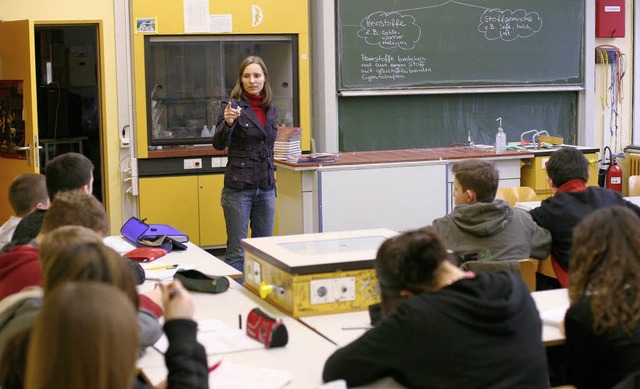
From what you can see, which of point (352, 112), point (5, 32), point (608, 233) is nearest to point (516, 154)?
point (352, 112)

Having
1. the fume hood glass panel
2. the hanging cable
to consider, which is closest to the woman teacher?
the fume hood glass panel

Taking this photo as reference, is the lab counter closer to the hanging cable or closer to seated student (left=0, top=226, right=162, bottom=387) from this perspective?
the hanging cable

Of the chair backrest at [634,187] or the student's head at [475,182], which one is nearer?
the student's head at [475,182]

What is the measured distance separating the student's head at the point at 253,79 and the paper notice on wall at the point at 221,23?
5.56ft

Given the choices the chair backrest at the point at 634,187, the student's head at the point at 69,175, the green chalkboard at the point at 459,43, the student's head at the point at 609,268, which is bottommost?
the chair backrest at the point at 634,187

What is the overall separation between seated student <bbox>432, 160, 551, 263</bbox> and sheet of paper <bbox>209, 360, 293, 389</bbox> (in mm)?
1757

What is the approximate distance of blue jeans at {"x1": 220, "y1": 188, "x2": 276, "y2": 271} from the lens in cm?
620

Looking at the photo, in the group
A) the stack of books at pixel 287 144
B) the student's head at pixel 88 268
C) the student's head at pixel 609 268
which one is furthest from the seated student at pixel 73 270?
the stack of books at pixel 287 144

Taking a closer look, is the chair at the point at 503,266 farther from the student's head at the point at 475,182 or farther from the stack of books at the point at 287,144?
the stack of books at the point at 287,144

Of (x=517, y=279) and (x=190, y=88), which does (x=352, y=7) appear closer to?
(x=190, y=88)

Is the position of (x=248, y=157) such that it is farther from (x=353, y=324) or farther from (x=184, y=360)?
(x=184, y=360)

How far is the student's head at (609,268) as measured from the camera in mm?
2744

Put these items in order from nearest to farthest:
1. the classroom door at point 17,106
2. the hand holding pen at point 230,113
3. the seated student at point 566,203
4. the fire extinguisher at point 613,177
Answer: the seated student at point 566,203 → the hand holding pen at point 230,113 → the classroom door at point 17,106 → the fire extinguisher at point 613,177

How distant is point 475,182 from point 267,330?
1.70 metres
